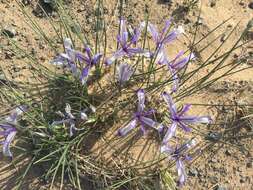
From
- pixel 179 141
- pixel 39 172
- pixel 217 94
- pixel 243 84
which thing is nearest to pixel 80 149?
Result: pixel 39 172

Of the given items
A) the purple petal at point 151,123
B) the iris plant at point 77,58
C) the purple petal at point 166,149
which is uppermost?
the iris plant at point 77,58

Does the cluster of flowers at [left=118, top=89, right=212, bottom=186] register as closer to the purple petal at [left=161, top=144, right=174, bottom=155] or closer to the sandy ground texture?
the purple petal at [left=161, top=144, right=174, bottom=155]

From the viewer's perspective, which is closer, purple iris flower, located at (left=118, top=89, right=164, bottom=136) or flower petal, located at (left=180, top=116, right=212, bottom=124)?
flower petal, located at (left=180, top=116, right=212, bottom=124)

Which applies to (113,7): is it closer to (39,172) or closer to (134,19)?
(134,19)

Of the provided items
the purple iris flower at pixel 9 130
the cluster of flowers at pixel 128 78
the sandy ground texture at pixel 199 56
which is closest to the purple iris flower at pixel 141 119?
the cluster of flowers at pixel 128 78

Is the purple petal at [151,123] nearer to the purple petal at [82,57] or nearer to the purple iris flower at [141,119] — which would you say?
the purple iris flower at [141,119]

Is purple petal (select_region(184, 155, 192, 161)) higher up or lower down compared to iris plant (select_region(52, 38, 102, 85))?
lower down

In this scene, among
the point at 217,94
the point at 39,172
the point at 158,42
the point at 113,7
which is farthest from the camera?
the point at 113,7

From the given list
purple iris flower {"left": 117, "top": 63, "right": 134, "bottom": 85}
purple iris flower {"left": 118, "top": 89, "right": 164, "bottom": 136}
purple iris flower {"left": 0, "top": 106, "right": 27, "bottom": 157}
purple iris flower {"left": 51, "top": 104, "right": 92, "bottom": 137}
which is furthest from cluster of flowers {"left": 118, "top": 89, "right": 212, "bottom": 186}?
purple iris flower {"left": 0, "top": 106, "right": 27, "bottom": 157}

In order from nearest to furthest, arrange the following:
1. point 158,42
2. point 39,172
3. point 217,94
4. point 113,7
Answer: point 158,42 < point 39,172 < point 217,94 < point 113,7
